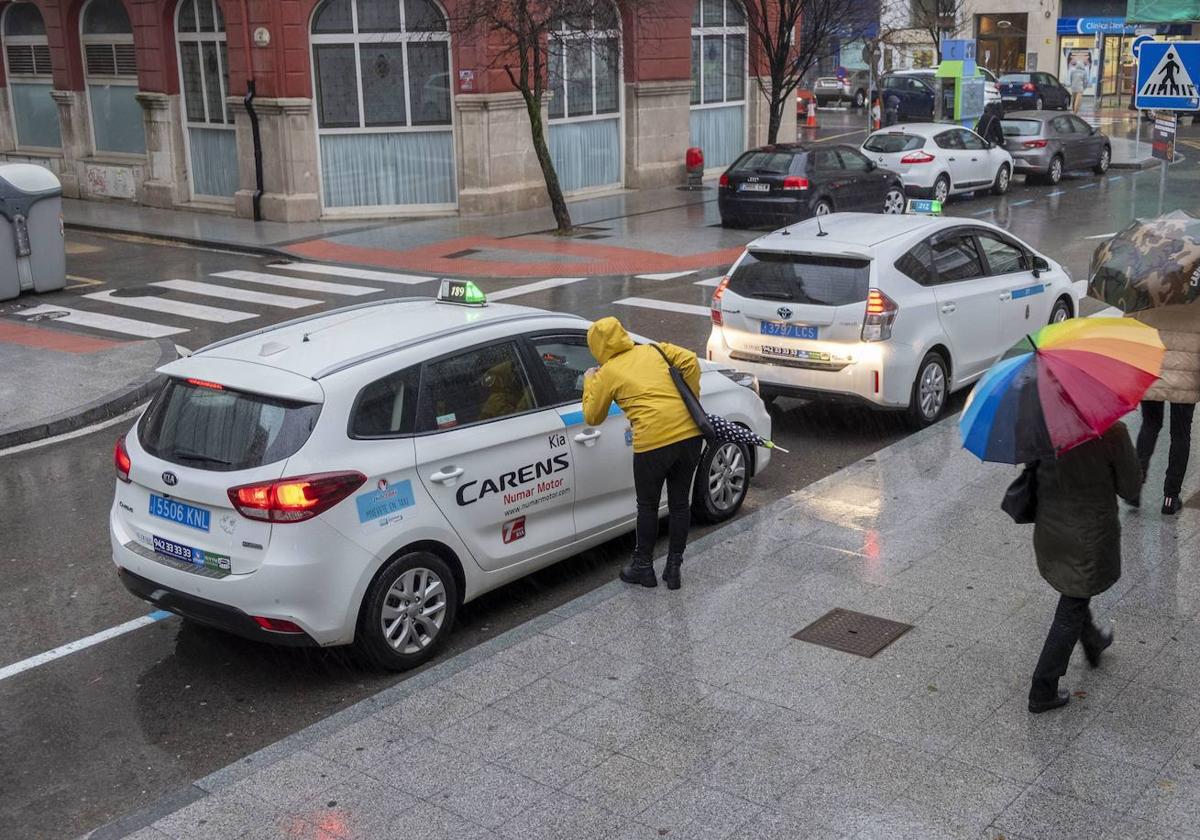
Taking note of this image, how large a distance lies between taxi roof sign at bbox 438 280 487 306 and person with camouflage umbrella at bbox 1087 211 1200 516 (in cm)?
392

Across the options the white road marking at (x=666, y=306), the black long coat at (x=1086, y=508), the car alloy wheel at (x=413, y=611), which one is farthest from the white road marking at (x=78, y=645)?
the white road marking at (x=666, y=306)

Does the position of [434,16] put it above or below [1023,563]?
above

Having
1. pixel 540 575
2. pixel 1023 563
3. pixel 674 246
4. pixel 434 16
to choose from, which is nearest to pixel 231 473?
pixel 540 575

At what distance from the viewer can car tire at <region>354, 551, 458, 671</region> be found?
6.50m

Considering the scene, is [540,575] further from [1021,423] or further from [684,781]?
[1021,423]

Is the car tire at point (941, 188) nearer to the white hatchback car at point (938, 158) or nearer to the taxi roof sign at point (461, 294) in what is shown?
the white hatchback car at point (938, 158)

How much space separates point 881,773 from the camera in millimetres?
5383

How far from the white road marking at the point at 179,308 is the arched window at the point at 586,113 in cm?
1013

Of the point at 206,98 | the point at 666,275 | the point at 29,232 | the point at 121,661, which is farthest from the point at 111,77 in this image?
the point at 121,661

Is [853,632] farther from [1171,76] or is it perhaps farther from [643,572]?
[1171,76]

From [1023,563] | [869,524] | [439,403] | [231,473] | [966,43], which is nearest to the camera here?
[231,473]

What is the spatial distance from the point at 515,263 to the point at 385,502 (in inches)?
553

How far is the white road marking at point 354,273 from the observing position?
19.2m

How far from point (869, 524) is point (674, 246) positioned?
1348 cm
